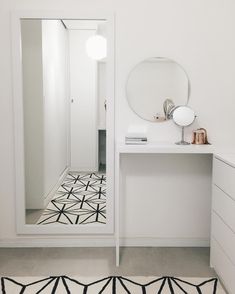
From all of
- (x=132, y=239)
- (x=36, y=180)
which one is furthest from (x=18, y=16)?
(x=132, y=239)

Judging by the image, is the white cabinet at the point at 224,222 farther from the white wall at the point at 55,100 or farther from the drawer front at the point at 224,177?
the white wall at the point at 55,100

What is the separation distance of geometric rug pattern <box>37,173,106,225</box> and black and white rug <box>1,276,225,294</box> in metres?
0.64

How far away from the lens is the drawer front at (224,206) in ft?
6.86

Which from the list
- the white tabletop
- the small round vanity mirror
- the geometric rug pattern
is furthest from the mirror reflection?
the small round vanity mirror

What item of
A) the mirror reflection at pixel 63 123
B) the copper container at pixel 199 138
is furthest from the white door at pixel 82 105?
the copper container at pixel 199 138

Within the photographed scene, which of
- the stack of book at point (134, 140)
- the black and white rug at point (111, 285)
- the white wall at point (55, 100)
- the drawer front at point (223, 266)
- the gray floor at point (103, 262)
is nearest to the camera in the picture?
the drawer front at point (223, 266)

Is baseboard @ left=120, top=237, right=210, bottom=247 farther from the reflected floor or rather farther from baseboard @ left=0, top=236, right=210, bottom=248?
the reflected floor

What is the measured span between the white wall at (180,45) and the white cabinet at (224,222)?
54 cm

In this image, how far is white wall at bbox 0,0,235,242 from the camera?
2736mm

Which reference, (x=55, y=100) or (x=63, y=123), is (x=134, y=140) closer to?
(x=63, y=123)

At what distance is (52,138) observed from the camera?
2.91m

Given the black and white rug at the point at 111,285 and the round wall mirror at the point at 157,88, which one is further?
the round wall mirror at the point at 157,88

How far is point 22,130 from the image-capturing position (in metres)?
2.83

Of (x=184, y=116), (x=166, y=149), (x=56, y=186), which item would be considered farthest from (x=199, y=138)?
(x=56, y=186)
